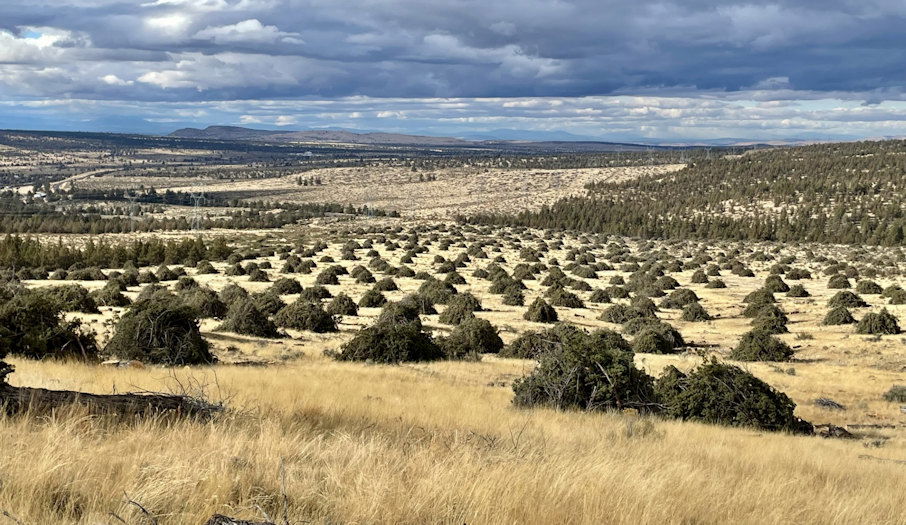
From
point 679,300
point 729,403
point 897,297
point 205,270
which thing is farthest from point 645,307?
point 205,270

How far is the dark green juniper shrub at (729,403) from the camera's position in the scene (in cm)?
1330

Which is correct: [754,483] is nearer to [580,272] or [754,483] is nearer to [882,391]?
[882,391]

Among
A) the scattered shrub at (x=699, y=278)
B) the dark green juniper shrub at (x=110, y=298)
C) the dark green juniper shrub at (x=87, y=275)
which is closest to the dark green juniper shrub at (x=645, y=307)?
the scattered shrub at (x=699, y=278)

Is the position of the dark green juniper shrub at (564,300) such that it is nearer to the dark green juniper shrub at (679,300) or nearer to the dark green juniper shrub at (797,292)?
the dark green juniper shrub at (679,300)

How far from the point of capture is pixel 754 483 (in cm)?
630

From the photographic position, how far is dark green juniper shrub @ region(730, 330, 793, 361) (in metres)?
22.6

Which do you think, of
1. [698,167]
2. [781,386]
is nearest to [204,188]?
[698,167]

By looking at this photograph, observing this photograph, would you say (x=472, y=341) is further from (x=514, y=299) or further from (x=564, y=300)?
(x=564, y=300)

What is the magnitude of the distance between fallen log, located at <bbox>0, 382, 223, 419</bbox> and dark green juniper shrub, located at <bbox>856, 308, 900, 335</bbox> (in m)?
26.8

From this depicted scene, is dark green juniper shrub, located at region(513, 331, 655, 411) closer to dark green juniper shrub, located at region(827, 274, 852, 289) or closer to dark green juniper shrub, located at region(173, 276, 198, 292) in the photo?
dark green juniper shrub, located at region(173, 276, 198, 292)

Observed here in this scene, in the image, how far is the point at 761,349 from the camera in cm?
2273

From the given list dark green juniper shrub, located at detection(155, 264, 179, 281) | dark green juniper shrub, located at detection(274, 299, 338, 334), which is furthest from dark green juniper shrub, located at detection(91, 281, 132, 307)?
dark green juniper shrub, located at detection(155, 264, 179, 281)

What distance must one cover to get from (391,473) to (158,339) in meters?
13.3

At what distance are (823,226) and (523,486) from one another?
277 ft
